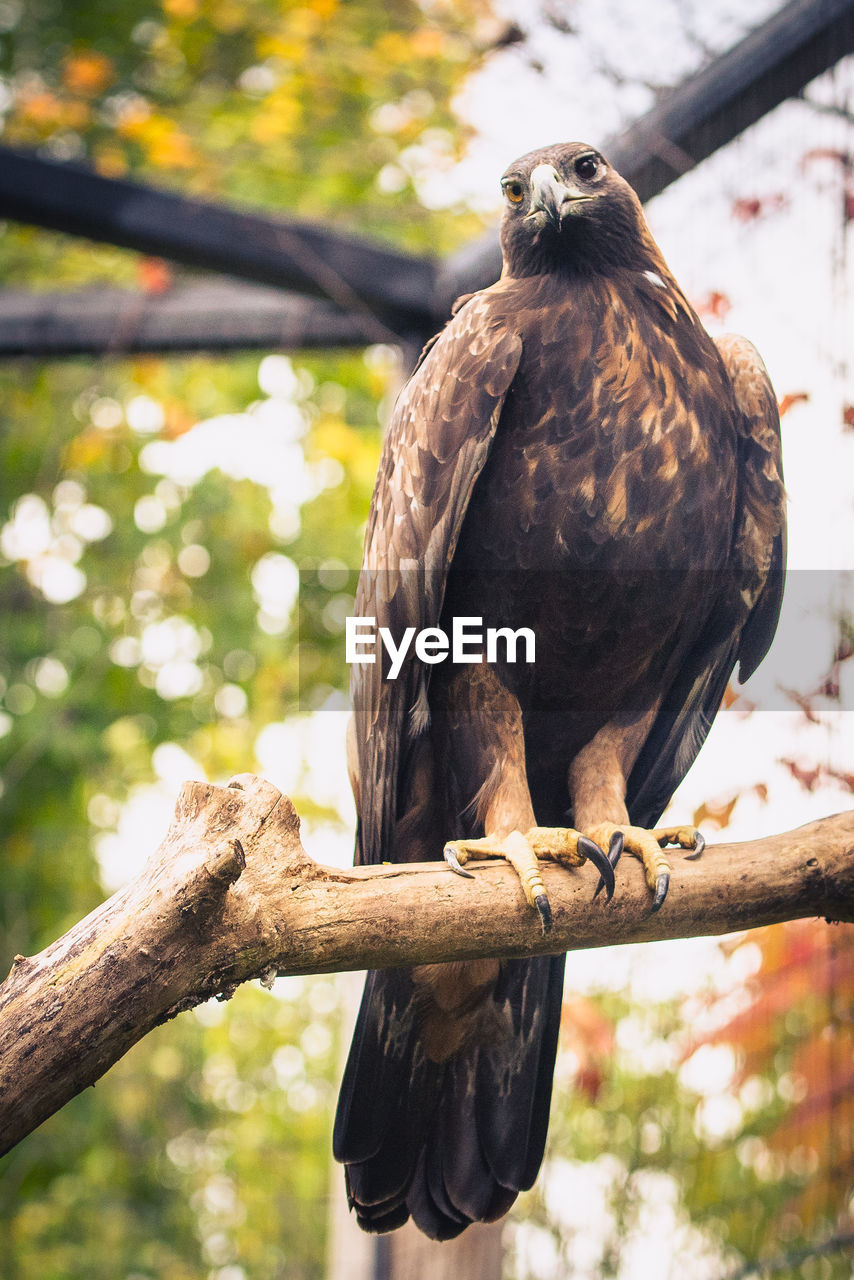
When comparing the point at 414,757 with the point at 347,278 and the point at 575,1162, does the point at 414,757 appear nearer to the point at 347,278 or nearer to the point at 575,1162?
the point at 347,278

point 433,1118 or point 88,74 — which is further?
point 88,74

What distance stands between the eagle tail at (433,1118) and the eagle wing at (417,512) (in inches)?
11.8

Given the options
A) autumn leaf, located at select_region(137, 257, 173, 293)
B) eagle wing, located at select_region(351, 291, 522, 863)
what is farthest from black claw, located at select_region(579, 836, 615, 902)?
autumn leaf, located at select_region(137, 257, 173, 293)

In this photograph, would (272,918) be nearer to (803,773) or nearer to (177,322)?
(803,773)

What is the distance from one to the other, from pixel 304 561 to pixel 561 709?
2.20 m

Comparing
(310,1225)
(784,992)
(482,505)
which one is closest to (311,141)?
(482,505)

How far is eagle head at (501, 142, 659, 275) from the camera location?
170 centimetres

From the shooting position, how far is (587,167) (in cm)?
173

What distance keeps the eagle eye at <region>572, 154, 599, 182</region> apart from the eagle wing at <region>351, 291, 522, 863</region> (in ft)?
0.74

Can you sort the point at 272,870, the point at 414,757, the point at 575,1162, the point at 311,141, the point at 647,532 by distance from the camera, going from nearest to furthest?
the point at 272,870, the point at 647,532, the point at 414,757, the point at 575,1162, the point at 311,141

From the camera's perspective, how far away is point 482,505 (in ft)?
5.80

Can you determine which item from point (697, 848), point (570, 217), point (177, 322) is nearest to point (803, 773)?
point (697, 848)

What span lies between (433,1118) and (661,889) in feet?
1.78

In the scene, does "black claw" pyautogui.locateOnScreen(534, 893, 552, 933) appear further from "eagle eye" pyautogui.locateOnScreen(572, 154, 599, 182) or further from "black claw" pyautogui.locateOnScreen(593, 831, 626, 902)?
"eagle eye" pyautogui.locateOnScreen(572, 154, 599, 182)
